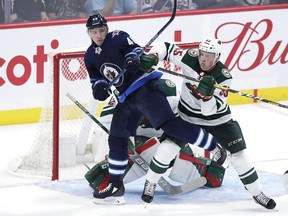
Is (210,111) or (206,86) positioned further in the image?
(210,111)

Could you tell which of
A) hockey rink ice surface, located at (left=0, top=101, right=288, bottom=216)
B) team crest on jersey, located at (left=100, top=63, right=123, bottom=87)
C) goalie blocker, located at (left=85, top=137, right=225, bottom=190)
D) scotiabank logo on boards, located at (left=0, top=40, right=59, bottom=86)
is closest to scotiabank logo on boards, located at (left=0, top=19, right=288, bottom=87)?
hockey rink ice surface, located at (left=0, top=101, right=288, bottom=216)

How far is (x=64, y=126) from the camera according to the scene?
7.45 metres

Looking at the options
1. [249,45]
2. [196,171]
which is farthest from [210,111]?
[249,45]

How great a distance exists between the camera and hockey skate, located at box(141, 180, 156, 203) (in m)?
6.66

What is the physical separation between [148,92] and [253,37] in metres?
2.80

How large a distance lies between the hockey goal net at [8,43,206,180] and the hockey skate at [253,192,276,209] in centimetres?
127

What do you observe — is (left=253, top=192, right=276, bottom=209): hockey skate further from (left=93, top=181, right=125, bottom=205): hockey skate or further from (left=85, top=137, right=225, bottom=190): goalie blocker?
(left=93, top=181, right=125, bottom=205): hockey skate

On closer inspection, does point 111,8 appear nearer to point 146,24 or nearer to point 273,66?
point 146,24

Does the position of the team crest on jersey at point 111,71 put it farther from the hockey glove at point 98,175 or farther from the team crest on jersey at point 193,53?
the hockey glove at point 98,175

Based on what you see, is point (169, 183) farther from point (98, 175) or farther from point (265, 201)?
point (265, 201)

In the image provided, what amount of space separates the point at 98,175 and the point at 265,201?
1015 millimetres

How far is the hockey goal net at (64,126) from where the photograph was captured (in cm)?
725

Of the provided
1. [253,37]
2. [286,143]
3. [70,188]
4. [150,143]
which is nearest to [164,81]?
[150,143]

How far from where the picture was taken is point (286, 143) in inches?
327
